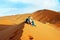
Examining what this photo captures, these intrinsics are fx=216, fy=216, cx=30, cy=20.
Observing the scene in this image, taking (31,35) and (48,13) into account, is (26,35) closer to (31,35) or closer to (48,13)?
(31,35)

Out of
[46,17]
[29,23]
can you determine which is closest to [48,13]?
[46,17]

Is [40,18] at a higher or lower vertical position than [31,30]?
lower

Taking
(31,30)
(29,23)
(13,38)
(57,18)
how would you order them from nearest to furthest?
(13,38)
(31,30)
(29,23)
(57,18)

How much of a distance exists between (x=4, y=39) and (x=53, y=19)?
22857 mm

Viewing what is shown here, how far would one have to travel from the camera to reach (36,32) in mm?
11625

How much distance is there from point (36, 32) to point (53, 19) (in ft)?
72.4

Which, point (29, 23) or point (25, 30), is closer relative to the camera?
point (25, 30)

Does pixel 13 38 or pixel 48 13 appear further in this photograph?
pixel 48 13

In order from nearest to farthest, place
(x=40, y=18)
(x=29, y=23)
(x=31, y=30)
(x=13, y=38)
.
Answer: (x=13, y=38) → (x=31, y=30) → (x=29, y=23) → (x=40, y=18)

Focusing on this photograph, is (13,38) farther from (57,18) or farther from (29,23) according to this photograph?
(57,18)

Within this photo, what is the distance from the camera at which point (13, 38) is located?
10602 mm

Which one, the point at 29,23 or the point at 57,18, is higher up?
the point at 29,23

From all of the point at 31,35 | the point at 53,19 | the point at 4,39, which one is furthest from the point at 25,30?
the point at 53,19

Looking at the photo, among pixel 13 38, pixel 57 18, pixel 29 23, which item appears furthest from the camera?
pixel 57 18
